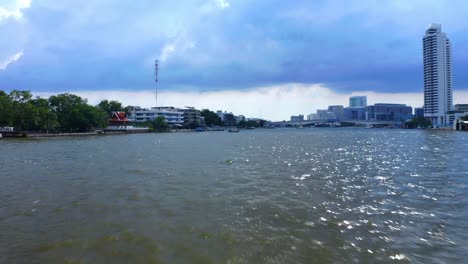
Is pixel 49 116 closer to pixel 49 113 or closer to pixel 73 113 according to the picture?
pixel 49 113

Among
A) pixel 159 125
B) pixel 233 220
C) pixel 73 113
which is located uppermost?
pixel 73 113

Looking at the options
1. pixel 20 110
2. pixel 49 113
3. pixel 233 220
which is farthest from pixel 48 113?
pixel 233 220

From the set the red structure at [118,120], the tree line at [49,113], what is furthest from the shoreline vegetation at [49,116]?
the red structure at [118,120]

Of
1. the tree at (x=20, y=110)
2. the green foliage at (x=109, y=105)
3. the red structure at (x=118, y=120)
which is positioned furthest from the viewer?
the green foliage at (x=109, y=105)

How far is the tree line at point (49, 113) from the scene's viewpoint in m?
93.6

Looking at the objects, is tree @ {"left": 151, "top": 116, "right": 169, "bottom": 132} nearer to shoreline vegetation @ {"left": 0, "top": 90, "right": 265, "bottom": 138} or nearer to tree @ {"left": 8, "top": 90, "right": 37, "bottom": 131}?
shoreline vegetation @ {"left": 0, "top": 90, "right": 265, "bottom": 138}

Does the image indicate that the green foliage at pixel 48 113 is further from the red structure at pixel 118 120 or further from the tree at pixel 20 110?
the red structure at pixel 118 120

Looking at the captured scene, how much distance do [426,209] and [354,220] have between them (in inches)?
157

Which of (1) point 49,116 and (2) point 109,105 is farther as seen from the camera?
(2) point 109,105

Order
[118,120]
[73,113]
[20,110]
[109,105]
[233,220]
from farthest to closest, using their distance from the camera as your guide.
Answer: [109,105]
[118,120]
[73,113]
[20,110]
[233,220]

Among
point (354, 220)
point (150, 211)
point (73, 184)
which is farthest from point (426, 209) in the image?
point (73, 184)

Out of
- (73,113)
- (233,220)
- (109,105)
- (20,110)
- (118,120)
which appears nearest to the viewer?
(233,220)

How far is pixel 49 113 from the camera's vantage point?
10731cm

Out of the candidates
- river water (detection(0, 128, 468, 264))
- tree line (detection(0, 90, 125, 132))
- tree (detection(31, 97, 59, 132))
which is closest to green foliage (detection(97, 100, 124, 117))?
tree line (detection(0, 90, 125, 132))
